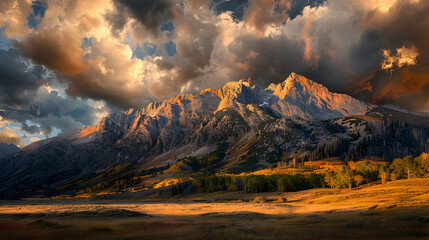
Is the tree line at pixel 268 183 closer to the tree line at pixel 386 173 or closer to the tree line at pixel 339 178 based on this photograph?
the tree line at pixel 339 178

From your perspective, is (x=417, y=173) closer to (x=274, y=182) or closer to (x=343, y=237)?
(x=274, y=182)

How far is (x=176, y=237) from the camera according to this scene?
2295cm

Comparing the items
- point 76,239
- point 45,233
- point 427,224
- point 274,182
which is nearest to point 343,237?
point 427,224

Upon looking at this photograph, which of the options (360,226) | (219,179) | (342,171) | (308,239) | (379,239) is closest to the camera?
(379,239)

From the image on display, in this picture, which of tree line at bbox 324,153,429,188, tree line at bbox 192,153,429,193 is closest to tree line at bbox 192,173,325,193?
tree line at bbox 192,153,429,193

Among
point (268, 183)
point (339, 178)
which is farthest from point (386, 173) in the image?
point (268, 183)

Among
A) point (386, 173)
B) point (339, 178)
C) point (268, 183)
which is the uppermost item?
point (386, 173)

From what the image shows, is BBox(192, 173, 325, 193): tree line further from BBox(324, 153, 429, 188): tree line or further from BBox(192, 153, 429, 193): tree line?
BBox(324, 153, 429, 188): tree line

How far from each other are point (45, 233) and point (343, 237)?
1119 inches

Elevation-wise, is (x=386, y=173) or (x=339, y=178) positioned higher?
(x=386, y=173)

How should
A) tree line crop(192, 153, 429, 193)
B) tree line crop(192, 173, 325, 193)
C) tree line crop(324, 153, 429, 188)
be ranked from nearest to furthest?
1. tree line crop(324, 153, 429, 188)
2. tree line crop(192, 153, 429, 193)
3. tree line crop(192, 173, 325, 193)

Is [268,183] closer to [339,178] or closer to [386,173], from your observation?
[339,178]

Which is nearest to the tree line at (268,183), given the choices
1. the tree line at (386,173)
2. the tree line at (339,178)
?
the tree line at (339,178)

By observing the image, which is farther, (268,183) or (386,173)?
(268,183)
